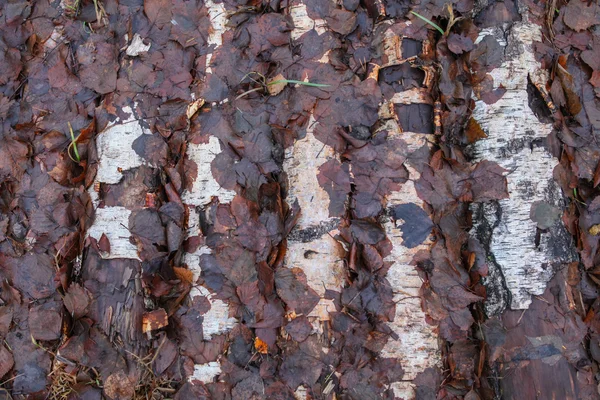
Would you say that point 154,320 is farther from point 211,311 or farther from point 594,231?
point 594,231

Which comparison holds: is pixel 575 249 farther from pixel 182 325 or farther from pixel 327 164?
pixel 182 325

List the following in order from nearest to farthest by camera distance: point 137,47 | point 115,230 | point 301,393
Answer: point 301,393 < point 115,230 < point 137,47

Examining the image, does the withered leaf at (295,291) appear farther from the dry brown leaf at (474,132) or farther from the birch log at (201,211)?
the dry brown leaf at (474,132)

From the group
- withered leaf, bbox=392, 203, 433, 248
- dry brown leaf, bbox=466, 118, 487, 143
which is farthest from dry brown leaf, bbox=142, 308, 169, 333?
dry brown leaf, bbox=466, 118, 487, 143

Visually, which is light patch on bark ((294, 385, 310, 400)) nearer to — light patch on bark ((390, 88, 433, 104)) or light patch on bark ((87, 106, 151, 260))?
light patch on bark ((87, 106, 151, 260))

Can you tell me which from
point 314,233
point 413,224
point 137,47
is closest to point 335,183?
point 314,233

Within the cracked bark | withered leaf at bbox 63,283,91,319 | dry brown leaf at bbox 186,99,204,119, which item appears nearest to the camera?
the cracked bark

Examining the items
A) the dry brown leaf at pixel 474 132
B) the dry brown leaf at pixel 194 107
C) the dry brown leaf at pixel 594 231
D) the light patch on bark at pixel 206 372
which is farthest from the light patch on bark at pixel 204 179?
the dry brown leaf at pixel 594 231

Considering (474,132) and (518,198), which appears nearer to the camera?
(518,198)
